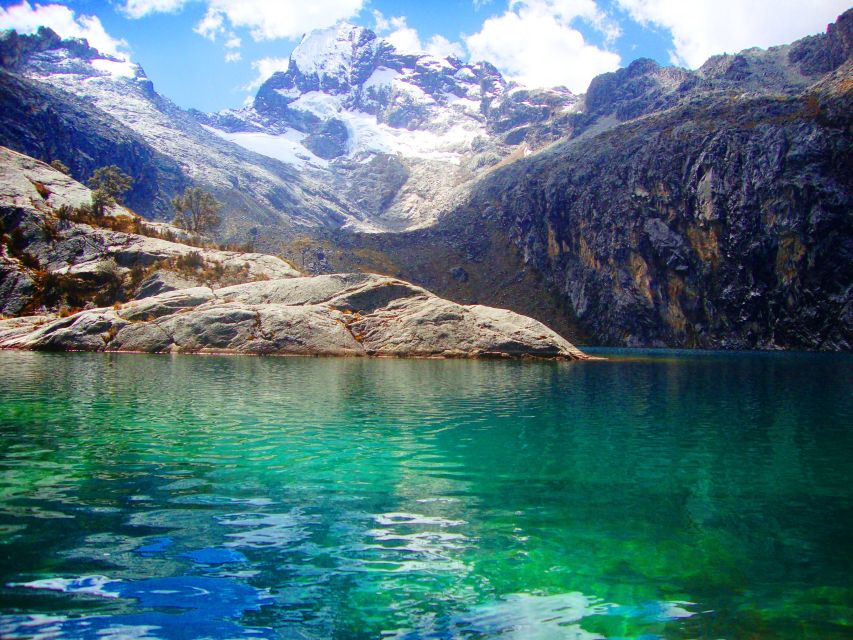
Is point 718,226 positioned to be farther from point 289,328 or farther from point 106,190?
point 106,190

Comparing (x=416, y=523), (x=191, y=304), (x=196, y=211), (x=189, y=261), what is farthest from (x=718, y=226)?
(x=416, y=523)

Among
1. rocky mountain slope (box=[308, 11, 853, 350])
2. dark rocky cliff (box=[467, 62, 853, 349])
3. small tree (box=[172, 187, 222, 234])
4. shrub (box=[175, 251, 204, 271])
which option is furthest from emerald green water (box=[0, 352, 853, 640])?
rocky mountain slope (box=[308, 11, 853, 350])

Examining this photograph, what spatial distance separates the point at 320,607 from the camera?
770cm

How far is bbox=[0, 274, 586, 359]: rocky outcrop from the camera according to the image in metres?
58.5

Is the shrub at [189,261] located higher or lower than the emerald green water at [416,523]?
higher

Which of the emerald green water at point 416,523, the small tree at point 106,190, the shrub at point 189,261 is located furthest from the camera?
the small tree at point 106,190

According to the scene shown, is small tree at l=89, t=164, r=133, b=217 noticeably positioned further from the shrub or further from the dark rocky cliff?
the dark rocky cliff

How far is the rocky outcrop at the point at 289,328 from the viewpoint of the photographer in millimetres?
58469

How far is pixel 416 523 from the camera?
11156mm

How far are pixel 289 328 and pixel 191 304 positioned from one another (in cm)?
1306

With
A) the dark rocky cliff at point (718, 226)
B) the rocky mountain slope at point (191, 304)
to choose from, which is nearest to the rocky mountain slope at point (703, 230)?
the dark rocky cliff at point (718, 226)

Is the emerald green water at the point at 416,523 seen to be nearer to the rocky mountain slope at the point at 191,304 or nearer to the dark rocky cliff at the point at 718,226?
the rocky mountain slope at the point at 191,304

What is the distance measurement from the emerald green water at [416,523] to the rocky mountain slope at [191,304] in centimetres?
3625

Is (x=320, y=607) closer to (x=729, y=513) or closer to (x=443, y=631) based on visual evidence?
(x=443, y=631)
